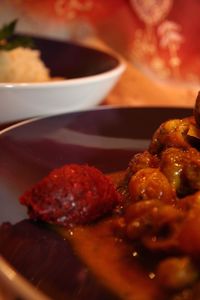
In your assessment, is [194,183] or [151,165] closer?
[194,183]

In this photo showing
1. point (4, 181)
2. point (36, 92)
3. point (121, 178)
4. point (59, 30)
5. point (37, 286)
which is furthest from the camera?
point (59, 30)

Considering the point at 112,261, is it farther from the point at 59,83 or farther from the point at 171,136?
the point at 59,83

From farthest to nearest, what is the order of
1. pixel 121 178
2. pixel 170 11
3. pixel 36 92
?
1. pixel 170 11
2. pixel 36 92
3. pixel 121 178

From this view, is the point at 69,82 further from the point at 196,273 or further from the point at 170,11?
the point at 170,11

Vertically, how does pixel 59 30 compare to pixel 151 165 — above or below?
below

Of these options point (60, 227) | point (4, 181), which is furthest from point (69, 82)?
point (60, 227)

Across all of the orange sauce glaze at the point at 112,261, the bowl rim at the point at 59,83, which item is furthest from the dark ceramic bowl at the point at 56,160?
the bowl rim at the point at 59,83
